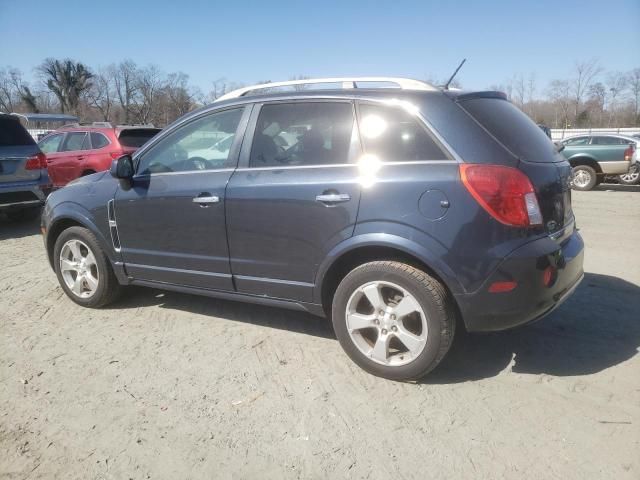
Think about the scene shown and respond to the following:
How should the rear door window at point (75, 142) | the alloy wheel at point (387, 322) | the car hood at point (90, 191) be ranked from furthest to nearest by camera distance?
the rear door window at point (75, 142), the car hood at point (90, 191), the alloy wheel at point (387, 322)

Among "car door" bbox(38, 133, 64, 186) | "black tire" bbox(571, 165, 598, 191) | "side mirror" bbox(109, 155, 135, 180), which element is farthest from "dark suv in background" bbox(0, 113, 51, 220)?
"black tire" bbox(571, 165, 598, 191)

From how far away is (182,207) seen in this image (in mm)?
3604

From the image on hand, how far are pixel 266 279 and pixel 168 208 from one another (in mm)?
992

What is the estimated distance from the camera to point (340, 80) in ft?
10.9

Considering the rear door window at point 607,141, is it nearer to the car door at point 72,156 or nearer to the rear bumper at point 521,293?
the rear bumper at point 521,293

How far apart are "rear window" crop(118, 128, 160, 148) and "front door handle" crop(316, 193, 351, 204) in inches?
313

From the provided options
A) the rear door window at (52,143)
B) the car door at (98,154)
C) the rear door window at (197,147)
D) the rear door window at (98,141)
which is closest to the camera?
the rear door window at (197,147)

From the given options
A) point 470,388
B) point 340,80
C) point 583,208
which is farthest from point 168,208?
point 583,208

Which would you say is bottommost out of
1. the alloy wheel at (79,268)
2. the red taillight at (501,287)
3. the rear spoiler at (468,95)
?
the alloy wheel at (79,268)

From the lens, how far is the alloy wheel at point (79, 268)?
4.29 metres

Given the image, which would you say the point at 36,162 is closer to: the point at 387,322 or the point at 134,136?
the point at 134,136

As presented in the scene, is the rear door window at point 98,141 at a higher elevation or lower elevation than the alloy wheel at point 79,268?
higher

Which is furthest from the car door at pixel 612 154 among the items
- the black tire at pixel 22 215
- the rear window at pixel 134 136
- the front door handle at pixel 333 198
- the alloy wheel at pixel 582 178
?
the black tire at pixel 22 215

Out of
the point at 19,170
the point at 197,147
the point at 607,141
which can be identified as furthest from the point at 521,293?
the point at 607,141
